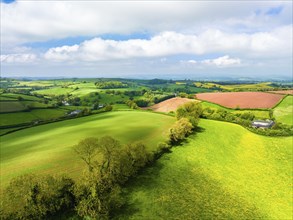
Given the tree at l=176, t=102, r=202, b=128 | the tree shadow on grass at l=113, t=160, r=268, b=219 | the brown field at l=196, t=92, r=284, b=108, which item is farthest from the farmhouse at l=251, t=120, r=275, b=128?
the tree shadow on grass at l=113, t=160, r=268, b=219

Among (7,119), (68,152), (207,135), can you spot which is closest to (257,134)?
(207,135)

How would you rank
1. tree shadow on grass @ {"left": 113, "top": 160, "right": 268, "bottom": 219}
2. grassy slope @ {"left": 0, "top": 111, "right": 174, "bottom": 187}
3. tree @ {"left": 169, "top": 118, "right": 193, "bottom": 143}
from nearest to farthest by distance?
tree shadow on grass @ {"left": 113, "top": 160, "right": 268, "bottom": 219}, grassy slope @ {"left": 0, "top": 111, "right": 174, "bottom": 187}, tree @ {"left": 169, "top": 118, "right": 193, "bottom": 143}

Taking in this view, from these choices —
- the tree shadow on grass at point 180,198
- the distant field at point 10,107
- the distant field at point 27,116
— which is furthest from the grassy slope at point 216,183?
the distant field at point 10,107

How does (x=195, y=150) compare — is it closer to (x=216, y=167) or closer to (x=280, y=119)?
(x=216, y=167)

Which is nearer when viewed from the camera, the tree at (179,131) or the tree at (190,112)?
the tree at (179,131)

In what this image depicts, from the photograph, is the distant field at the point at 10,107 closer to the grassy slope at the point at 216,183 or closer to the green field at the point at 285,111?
the grassy slope at the point at 216,183

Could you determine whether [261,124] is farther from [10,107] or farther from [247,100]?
[10,107]

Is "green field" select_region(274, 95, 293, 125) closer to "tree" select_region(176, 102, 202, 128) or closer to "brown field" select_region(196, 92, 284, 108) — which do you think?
"brown field" select_region(196, 92, 284, 108)
